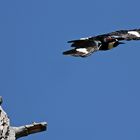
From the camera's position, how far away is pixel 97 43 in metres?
30.2

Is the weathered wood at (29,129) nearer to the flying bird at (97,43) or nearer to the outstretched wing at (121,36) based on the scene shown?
the flying bird at (97,43)

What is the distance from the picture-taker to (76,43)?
98.3ft

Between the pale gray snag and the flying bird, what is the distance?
321 cm

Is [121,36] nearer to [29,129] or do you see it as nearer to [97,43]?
[97,43]

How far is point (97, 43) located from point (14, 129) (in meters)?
4.18

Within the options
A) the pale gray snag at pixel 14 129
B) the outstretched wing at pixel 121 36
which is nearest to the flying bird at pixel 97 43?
the outstretched wing at pixel 121 36

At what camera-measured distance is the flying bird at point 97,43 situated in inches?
1115

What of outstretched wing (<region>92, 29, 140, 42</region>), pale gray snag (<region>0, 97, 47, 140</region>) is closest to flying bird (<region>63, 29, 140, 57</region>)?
outstretched wing (<region>92, 29, 140, 42</region>)

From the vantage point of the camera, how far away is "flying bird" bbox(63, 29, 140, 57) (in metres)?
28.3

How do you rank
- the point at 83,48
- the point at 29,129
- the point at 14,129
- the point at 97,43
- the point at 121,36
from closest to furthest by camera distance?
the point at 83,48
the point at 14,129
the point at 97,43
the point at 29,129
the point at 121,36

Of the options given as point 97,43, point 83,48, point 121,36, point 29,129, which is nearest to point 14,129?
point 29,129

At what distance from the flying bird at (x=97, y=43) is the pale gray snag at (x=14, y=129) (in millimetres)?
3212

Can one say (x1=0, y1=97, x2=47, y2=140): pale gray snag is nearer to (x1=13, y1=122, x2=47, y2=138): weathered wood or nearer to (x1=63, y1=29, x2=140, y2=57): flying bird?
(x1=13, y1=122, x2=47, y2=138): weathered wood

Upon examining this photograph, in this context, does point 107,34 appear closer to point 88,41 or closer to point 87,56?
point 88,41
